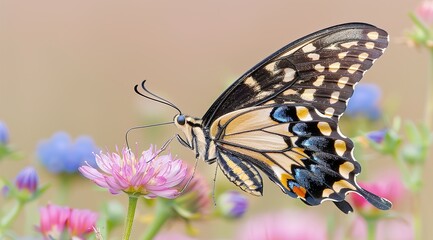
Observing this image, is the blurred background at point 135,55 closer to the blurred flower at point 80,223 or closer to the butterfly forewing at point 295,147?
the butterfly forewing at point 295,147

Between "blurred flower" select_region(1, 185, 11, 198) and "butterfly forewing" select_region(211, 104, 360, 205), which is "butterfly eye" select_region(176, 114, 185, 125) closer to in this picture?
"butterfly forewing" select_region(211, 104, 360, 205)

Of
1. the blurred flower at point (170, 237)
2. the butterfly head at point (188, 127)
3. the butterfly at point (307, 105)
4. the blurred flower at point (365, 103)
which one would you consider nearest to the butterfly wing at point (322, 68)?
the butterfly at point (307, 105)

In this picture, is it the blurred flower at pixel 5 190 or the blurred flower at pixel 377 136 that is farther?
the blurred flower at pixel 377 136

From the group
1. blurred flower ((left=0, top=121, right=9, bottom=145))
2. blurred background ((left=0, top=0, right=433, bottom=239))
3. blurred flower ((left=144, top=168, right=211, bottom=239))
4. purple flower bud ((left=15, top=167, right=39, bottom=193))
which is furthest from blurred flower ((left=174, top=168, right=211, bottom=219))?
Answer: blurred background ((left=0, top=0, right=433, bottom=239))

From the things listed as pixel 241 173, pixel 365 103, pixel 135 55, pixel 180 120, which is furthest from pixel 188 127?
pixel 135 55

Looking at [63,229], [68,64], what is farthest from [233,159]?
[68,64]

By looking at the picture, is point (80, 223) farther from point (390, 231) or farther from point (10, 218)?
point (390, 231)

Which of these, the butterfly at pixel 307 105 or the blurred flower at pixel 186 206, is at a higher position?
the butterfly at pixel 307 105
